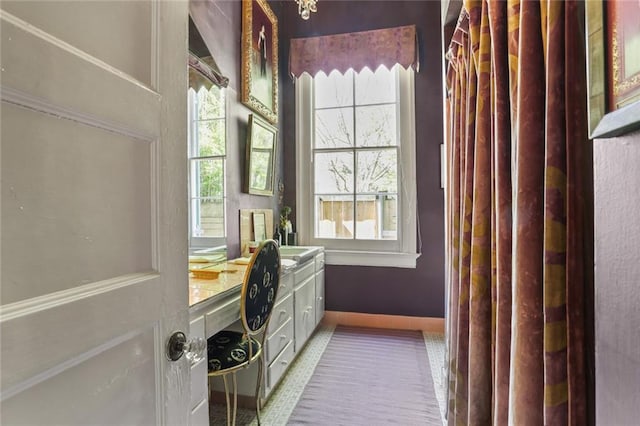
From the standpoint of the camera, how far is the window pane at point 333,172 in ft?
10.7

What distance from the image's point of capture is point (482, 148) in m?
1.05

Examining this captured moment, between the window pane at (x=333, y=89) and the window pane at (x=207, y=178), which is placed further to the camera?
the window pane at (x=333, y=89)

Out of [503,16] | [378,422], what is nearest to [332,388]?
[378,422]

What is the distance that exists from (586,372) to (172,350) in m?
0.91

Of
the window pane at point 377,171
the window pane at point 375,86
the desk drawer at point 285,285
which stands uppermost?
the window pane at point 375,86

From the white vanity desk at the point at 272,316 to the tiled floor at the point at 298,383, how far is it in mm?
106

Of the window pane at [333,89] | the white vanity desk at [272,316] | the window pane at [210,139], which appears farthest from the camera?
the window pane at [333,89]

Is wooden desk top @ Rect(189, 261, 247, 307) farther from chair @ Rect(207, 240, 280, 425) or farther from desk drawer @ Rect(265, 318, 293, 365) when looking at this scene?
desk drawer @ Rect(265, 318, 293, 365)

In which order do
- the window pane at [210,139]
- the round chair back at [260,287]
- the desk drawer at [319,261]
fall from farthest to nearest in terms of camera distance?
the desk drawer at [319,261]
the window pane at [210,139]
the round chair back at [260,287]

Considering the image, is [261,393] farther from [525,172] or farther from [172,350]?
[525,172]

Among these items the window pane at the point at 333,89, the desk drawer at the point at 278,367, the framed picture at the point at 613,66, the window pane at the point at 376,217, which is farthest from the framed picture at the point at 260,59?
the framed picture at the point at 613,66

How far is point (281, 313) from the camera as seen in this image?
206 centimetres

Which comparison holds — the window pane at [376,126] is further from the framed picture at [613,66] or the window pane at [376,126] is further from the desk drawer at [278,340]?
the framed picture at [613,66]

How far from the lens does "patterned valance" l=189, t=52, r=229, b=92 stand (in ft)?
6.26
